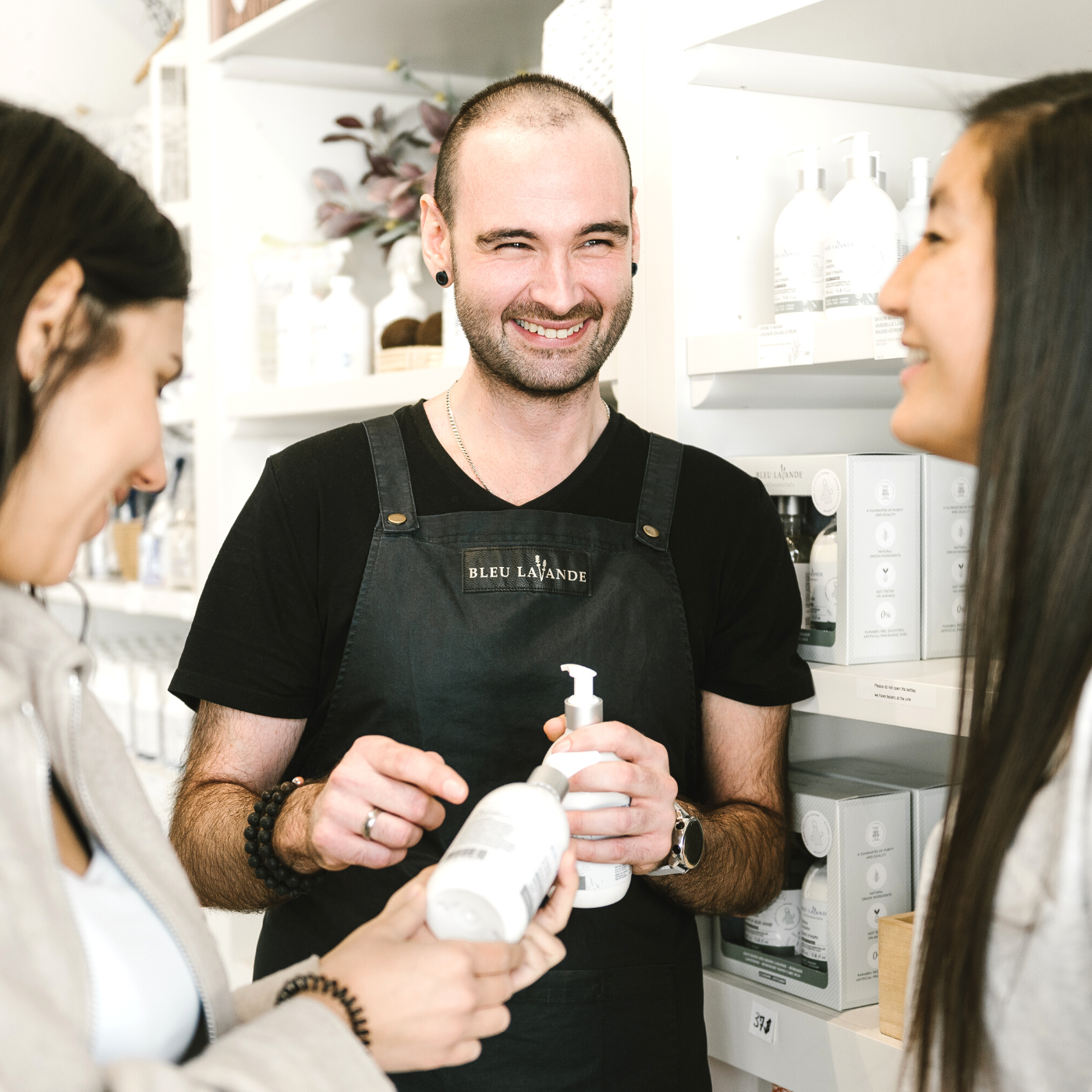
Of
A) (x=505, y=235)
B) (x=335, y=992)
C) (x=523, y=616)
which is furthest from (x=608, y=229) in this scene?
(x=335, y=992)

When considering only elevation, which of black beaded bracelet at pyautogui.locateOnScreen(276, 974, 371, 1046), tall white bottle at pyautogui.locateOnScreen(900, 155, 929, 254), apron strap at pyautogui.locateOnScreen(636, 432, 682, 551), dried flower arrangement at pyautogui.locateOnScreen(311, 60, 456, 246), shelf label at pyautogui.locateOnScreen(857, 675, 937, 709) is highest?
dried flower arrangement at pyautogui.locateOnScreen(311, 60, 456, 246)

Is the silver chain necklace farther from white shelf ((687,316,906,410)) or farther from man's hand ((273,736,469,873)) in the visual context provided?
man's hand ((273,736,469,873))

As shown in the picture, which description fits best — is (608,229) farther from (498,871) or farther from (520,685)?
(498,871)

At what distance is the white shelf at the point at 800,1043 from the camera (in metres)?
1.37

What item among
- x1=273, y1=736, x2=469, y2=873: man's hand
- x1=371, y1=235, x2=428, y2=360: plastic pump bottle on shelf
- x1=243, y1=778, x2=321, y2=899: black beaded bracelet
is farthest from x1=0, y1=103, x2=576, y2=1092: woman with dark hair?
x1=371, y1=235, x2=428, y2=360: plastic pump bottle on shelf

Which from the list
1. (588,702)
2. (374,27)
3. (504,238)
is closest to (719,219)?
(504,238)

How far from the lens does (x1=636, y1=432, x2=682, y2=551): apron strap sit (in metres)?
1.45

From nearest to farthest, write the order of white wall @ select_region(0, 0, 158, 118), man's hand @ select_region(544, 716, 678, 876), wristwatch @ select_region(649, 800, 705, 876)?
man's hand @ select_region(544, 716, 678, 876) < wristwatch @ select_region(649, 800, 705, 876) < white wall @ select_region(0, 0, 158, 118)

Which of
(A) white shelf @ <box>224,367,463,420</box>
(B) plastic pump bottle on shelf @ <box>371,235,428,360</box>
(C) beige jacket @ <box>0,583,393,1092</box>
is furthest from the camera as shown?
(B) plastic pump bottle on shelf @ <box>371,235,428,360</box>

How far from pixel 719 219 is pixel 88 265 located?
3.32 ft

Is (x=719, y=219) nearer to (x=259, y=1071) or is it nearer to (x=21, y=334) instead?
(x=21, y=334)

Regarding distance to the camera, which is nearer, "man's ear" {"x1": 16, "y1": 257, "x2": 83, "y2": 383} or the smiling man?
"man's ear" {"x1": 16, "y1": 257, "x2": 83, "y2": 383}

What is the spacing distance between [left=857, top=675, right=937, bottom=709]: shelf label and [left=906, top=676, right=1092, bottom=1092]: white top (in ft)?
1.65

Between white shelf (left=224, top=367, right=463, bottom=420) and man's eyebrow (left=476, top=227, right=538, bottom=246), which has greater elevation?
man's eyebrow (left=476, top=227, right=538, bottom=246)
